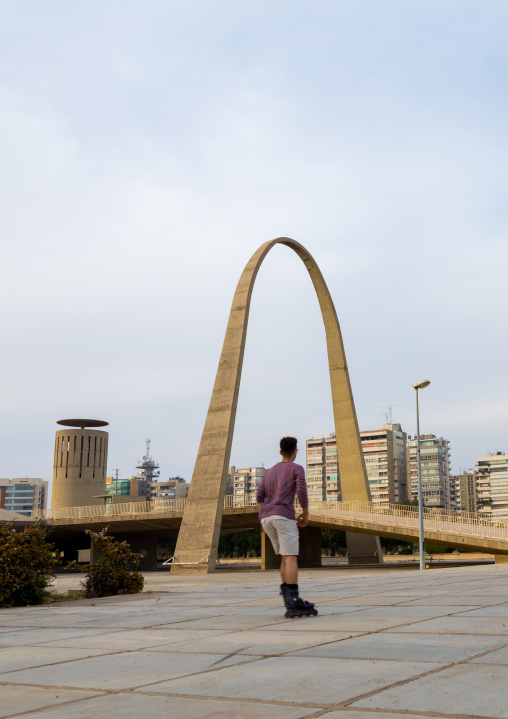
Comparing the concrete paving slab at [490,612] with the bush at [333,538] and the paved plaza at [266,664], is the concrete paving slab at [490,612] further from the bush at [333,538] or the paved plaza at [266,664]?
the bush at [333,538]

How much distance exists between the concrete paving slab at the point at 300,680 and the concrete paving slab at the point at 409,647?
22 centimetres

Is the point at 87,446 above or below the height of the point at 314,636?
above

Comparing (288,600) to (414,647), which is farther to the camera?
(288,600)

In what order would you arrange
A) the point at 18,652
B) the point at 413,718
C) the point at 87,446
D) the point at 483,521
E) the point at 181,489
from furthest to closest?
the point at 181,489 < the point at 87,446 < the point at 483,521 < the point at 18,652 < the point at 413,718

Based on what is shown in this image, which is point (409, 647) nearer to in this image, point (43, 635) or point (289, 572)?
point (289, 572)

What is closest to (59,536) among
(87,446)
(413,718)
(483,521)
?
(87,446)

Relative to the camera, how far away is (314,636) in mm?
5543

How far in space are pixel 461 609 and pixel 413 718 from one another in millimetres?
4328

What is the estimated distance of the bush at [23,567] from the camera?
35.2ft

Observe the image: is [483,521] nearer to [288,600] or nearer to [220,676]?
[288,600]

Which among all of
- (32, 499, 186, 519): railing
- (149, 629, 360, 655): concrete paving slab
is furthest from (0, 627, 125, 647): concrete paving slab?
(32, 499, 186, 519): railing

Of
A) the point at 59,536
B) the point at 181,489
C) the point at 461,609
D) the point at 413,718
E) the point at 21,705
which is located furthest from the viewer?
the point at 181,489

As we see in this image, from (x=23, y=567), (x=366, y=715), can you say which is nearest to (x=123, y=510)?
(x=23, y=567)

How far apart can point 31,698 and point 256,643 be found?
6.44ft
